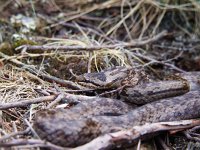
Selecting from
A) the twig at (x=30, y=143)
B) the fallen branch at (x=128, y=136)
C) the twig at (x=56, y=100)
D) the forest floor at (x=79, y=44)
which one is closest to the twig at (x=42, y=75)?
the forest floor at (x=79, y=44)

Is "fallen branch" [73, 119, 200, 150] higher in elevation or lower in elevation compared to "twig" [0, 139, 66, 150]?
lower

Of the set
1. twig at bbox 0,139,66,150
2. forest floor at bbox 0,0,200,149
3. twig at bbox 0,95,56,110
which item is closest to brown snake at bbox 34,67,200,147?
twig at bbox 0,139,66,150

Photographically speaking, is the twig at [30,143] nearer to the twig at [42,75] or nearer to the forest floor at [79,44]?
the forest floor at [79,44]

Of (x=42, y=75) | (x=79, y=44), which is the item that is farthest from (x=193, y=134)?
(x=79, y=44)

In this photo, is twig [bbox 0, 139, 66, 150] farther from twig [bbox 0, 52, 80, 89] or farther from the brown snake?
twig [bbox 0, 52, 80, 89]

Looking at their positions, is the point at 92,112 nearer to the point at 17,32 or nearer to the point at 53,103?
the point at 53,103

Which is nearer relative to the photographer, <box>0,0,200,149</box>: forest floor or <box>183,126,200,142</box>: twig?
<box>183,126,200,142</box>: twig
